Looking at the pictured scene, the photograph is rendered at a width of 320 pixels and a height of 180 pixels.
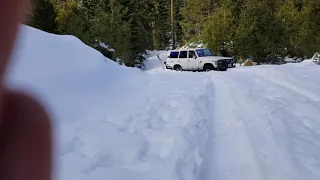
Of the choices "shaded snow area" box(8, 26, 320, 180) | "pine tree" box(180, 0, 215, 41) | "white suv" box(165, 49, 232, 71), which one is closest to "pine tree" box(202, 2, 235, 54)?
"pine tree" box(180, 0, 215, 41)

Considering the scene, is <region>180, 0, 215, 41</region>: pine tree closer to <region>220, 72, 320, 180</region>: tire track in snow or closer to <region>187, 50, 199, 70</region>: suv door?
<region>187, 50, 199, 70</region>: suv door

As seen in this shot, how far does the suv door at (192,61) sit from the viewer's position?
2435 centimetres

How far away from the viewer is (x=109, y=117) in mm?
6129

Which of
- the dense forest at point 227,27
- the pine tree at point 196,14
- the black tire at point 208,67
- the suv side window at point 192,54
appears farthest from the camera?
the pine tree at point 196,14

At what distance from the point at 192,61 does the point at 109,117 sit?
18.7 m

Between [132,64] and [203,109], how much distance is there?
19800mm

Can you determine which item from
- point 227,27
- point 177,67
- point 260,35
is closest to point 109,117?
point 177,67

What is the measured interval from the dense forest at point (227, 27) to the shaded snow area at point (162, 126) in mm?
13885

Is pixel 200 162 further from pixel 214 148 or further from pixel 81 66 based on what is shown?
pixel 81 66

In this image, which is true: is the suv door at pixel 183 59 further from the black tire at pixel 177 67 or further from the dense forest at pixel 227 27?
the dense forest at pixel 227 27

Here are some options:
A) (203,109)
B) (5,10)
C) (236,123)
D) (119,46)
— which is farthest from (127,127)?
(119,46)

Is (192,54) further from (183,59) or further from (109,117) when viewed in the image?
(109,117)

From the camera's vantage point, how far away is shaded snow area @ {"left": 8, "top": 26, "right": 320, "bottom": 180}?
4207mm

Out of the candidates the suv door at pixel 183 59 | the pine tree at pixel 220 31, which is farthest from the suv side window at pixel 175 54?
the pine tree at pixel 220 31
